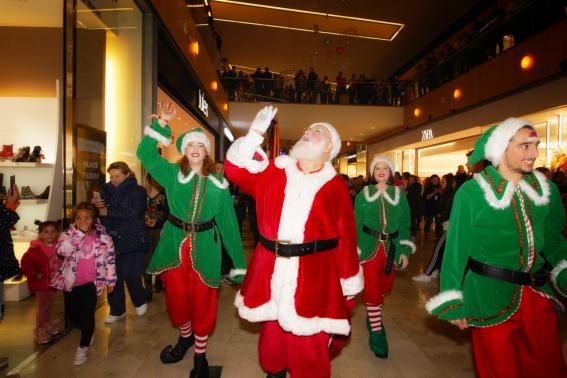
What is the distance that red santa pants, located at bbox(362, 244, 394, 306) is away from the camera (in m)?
3.30

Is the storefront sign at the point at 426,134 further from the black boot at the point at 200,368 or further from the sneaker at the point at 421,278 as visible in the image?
the black boot at the point at 200,368

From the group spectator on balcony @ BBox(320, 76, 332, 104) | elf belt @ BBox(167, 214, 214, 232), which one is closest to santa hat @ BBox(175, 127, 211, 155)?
elf belt @ BBox(167, 214, 214, 232)

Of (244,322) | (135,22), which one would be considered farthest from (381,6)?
(244,322)

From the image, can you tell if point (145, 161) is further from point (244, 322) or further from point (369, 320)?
point (369, 320)

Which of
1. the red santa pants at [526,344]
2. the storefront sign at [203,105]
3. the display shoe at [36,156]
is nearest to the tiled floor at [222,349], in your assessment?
the red santa pants at [526,344]

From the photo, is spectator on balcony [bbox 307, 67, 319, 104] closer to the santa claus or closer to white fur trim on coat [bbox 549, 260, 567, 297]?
the santa claus

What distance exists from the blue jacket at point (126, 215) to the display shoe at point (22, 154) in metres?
1.55

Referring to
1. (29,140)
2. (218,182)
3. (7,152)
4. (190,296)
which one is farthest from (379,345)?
(29,140)

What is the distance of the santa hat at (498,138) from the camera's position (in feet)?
6.60

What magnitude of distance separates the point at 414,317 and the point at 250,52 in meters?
15.4

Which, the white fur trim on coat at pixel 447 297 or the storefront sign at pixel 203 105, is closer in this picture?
the white fur trim on coat at pixel 447 297

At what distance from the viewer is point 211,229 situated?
2.98 metres

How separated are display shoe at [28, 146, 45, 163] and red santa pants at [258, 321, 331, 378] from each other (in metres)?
4.09

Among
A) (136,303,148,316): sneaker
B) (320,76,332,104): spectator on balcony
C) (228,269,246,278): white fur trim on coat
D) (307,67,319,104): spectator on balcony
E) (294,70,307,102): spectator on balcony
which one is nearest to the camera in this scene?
(228,269,246,278): white fur trim on coat
